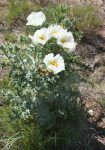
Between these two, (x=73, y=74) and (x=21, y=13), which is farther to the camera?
(x=21, y=13)

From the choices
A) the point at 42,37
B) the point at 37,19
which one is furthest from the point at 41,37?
the point at 37,19

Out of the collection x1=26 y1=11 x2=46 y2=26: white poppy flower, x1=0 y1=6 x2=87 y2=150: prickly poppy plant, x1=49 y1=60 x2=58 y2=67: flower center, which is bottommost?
x1=0 y1=6 x2=87 y2=150: prickly poppy plant

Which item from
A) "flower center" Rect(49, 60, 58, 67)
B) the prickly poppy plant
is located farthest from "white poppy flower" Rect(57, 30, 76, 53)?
"flower center" Rect(49, 60, 58, 67)

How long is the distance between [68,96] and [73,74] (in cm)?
18

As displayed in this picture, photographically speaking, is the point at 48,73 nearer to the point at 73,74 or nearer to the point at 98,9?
the point at 73,74

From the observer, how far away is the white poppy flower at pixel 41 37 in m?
3.20

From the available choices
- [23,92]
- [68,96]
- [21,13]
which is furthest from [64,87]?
[21,13]

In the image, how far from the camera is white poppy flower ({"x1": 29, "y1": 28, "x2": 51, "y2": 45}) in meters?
3.20

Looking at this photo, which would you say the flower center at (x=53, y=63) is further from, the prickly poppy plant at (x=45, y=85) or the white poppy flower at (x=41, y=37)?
the white poppy flower at (x=41, y=37)

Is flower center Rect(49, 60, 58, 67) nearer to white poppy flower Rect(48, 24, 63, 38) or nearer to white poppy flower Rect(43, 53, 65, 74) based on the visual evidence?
white poppy flower Rect(43, 53, 65, 74)

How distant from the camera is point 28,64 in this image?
337 centimetres

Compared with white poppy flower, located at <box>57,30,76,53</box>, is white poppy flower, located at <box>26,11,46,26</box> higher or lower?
higher

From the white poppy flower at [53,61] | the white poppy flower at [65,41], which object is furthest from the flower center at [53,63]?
the white poppy flower at [65,41]

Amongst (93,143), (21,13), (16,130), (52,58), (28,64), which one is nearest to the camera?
(52,58)
